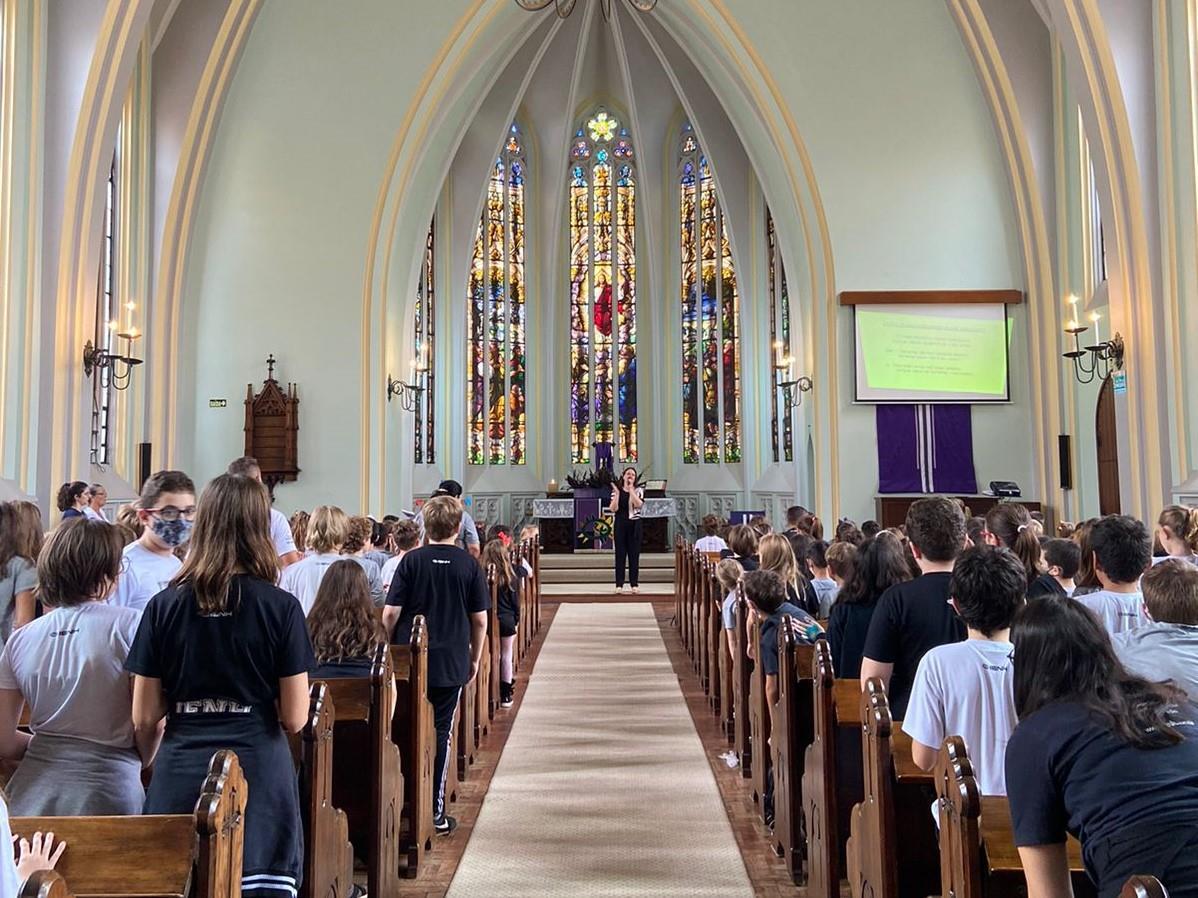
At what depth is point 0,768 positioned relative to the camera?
267 cm

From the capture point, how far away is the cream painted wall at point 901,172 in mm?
12367

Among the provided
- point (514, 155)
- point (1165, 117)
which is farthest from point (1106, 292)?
point (514, 155)

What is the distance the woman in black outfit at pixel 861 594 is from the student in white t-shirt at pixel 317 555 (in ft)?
7.41

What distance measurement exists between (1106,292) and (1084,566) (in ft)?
25.7

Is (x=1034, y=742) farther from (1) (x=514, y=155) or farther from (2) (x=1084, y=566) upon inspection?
(1) (x=514, y=155)

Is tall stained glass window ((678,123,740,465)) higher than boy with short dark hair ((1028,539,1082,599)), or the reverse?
tall stained glass window ((678,123,740,465))

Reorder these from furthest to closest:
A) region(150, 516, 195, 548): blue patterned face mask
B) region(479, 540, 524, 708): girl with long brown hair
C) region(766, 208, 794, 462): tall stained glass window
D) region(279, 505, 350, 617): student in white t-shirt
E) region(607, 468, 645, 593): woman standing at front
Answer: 1. region(766, 208, 794, 462): tall stained glass window
2. region(607, 468, 645, 593): woman standing at front
3. region(479, 540, 524, 708): girl with long brown hair
4. region(279, 505, 350, 617): student in white t-shirt
5. region(150, 516, 195, 548): blue patterned face mask

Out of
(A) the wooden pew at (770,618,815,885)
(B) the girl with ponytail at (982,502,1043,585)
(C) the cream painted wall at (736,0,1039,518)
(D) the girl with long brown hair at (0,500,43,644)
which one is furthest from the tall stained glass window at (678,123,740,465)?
(D) the girl with long brown hair at (0,500,43,644)

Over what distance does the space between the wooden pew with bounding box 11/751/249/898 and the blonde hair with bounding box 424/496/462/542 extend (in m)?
2.36

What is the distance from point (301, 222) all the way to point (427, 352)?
464 centimetres

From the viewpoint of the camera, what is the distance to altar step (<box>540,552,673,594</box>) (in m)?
15.2

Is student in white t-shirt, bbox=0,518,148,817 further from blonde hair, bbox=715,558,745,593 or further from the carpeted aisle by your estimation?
blonde hair, bbox=715,558,745,593

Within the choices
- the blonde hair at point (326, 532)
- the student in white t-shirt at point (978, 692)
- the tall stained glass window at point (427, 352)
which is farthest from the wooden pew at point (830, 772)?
the tall stained glass window at point (427, 352)

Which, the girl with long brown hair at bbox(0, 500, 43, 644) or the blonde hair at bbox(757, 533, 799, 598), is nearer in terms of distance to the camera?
the girl with long brown hair at bbox(0, 500, 43, 644)
